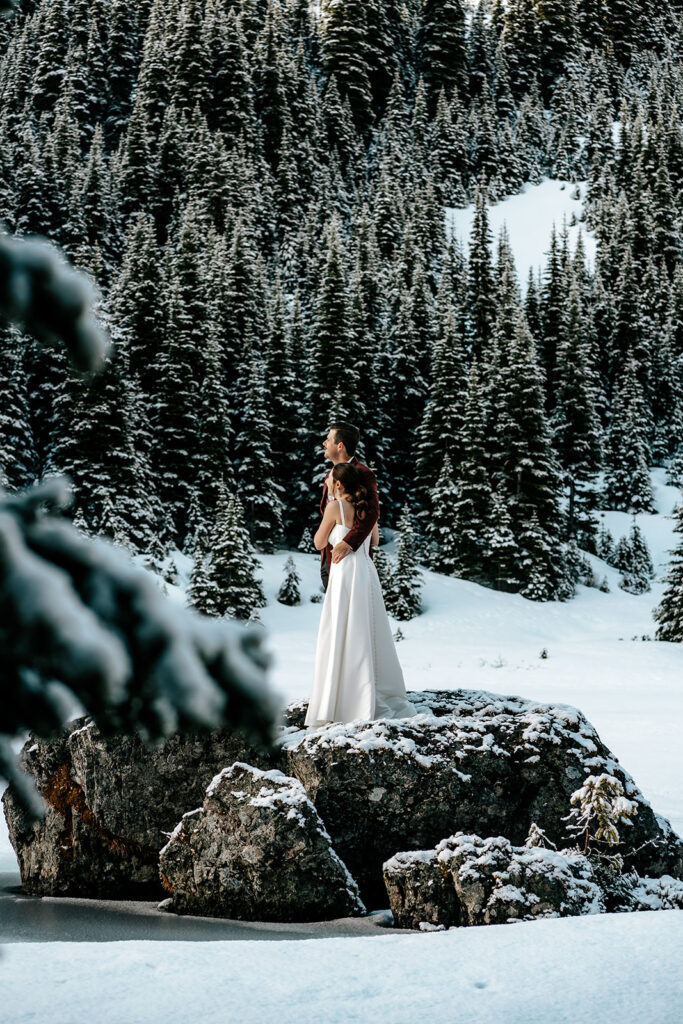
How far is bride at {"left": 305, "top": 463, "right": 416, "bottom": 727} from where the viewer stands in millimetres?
5820

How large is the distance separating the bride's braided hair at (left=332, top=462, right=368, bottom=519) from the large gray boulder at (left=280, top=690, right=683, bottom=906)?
147cm

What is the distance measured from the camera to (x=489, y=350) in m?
42.0

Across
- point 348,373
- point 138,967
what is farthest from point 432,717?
point 348,373

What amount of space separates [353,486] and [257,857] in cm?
245

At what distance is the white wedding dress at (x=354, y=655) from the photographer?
5.82 meters

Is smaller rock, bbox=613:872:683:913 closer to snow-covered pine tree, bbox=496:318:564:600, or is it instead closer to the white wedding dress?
the white wedding dress

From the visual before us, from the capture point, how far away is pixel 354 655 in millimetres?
5852

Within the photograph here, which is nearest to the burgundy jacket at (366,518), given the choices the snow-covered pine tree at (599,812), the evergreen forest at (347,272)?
the snow-covered pine tree at (599,812)

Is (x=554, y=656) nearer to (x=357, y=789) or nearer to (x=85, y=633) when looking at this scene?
(x=357, y=789)

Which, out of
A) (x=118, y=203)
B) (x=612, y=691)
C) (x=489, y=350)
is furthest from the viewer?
(x=118, y=203)

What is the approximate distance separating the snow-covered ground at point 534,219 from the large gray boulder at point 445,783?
62.0 meters

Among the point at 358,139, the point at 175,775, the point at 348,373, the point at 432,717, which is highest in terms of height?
the point at 358,139

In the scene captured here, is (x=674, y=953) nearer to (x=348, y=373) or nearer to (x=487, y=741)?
(x=487, y=741)

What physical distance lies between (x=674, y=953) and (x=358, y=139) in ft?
274
